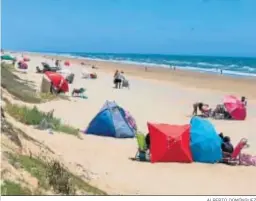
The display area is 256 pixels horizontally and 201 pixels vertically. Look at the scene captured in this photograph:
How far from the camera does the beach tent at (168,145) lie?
11.8 meters

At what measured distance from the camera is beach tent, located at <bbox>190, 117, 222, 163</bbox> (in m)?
12.2

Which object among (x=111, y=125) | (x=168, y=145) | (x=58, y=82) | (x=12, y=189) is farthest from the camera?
(x=58, y=82)

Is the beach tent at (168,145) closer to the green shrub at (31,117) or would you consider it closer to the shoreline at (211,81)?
the green shrub at (31,117)

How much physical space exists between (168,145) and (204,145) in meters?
0.93

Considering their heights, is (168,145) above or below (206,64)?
above

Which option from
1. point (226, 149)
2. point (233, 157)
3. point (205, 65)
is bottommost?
point (205, 65)

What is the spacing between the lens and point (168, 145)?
38.9 ft

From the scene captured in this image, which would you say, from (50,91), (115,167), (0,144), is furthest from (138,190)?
(50,91)

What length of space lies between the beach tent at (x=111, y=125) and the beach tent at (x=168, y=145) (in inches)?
85.3

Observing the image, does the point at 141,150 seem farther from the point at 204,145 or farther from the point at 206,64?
the point at 206,64

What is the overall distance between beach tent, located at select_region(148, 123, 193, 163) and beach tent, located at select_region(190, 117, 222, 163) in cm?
20

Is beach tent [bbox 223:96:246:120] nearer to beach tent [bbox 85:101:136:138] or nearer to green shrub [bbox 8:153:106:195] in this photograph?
beach tent [bbox 85:101:136:138]

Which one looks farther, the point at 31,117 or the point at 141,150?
the point at 31,117

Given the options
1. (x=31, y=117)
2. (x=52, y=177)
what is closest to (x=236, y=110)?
(x=31, y=117)
